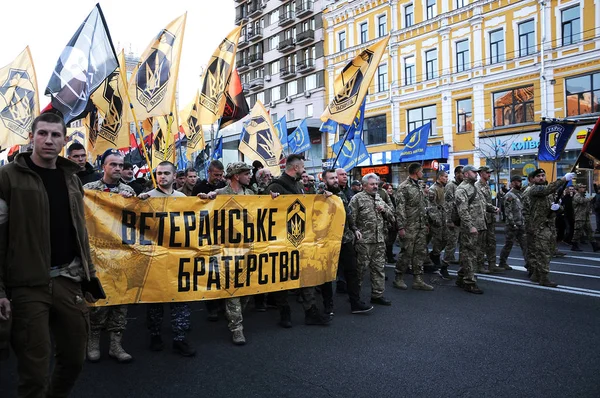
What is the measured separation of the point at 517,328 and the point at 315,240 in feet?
8.76

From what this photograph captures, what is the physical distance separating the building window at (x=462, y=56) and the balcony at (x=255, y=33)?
25.5 metres

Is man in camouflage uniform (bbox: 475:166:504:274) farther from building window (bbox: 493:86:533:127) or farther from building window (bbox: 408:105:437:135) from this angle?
building window (bbox: 408:105:437:135)

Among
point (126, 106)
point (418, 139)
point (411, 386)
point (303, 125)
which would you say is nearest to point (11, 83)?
point (126, 106)

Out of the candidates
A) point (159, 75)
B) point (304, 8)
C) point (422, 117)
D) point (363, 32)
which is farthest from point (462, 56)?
point (159, 75)

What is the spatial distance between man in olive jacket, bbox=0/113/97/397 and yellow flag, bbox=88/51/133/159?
25.2 ft

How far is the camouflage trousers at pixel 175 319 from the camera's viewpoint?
4.66 meters

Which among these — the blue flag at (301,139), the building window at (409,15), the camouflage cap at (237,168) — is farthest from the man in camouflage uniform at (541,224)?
the building window at (409,15)

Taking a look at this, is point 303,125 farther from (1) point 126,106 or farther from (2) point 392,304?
(2) point 392,304

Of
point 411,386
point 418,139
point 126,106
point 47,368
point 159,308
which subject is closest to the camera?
point 47,368

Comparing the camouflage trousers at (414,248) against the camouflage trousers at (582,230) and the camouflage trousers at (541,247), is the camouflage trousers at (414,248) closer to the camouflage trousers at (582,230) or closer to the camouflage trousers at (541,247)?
the camouflage trousers at (541,247)

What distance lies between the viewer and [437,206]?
31.8 ft

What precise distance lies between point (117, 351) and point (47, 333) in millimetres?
1999

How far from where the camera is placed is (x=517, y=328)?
5.30 meters

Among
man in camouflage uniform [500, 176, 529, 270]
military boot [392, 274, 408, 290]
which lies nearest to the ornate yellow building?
man in camouflage uniform [500, 176, 529, 270]
